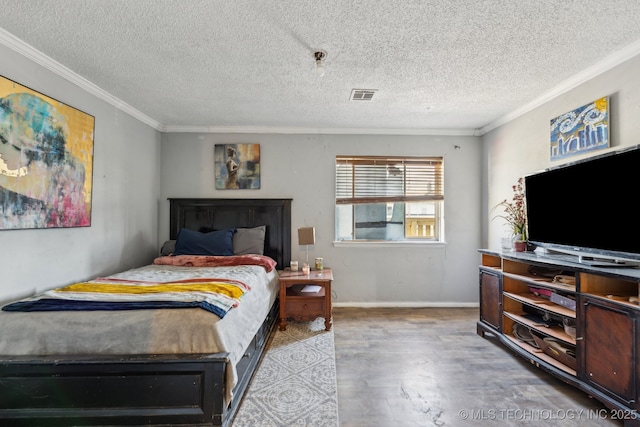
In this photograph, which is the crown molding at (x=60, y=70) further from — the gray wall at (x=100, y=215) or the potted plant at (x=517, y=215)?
the potted plant at (x=517, y=215)

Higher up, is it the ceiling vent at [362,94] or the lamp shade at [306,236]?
the ceiling vent at [362,94]

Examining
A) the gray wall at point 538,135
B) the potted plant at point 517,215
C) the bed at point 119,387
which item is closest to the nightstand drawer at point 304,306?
the bed at point 119,387

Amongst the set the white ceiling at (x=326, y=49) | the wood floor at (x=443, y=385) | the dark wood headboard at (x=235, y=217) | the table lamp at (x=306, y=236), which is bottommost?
the wood floor at (x=443, y=385)

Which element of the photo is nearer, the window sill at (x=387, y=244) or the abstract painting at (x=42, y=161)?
the abstract painting at (x=42, y=161)

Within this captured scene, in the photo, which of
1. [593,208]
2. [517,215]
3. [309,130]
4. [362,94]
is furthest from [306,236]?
[593,208]

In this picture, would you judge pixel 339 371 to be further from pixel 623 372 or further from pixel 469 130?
pixel 469 130

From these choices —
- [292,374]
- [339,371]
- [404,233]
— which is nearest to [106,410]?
[292,374]

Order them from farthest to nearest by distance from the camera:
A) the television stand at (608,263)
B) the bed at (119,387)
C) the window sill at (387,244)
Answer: the window sill at (387,244), the television stand at (608,263), the bed at (119,387)

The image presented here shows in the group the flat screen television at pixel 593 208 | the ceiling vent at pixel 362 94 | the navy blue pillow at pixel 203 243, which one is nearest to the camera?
the flat screen television at pixel 593 208

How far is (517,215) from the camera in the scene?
3.26 meters

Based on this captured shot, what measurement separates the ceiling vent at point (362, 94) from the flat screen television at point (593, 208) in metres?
1.72

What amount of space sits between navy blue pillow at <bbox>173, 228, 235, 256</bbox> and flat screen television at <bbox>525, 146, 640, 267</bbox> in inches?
129

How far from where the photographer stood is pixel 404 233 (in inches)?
166

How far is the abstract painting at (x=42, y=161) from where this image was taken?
210 centimetres
